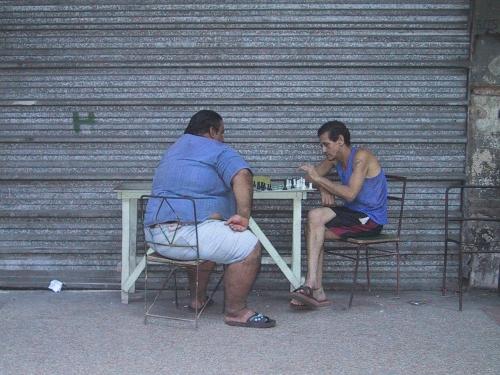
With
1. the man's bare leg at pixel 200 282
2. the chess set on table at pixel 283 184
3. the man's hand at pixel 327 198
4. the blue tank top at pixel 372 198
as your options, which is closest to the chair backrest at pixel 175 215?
the man's bare leg at pixel 200 282

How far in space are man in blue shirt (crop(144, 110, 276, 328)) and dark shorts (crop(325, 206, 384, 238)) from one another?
2.64ft

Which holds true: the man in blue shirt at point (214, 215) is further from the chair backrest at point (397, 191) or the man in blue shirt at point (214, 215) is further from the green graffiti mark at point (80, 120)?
the chair backrest at point (397, 191)

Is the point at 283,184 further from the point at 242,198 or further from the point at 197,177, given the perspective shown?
the point at 197,177

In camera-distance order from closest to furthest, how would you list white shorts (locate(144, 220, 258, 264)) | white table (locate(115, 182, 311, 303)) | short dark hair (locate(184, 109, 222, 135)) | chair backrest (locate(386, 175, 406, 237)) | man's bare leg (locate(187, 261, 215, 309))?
white shorts (locate(144, 220, 258, 264)), short dark hair (locate(184, 109, 222, 135)), man's bare leg (locate(187, 261, 215, 309)), white table (locate(115, 182, 311, 303)), chair backrest (locate(386, 175, 406, 237))

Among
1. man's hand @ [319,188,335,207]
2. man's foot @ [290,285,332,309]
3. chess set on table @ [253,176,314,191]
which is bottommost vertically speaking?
man's foot @ [290,285,332,309]

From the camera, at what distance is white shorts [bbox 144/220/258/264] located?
520cm

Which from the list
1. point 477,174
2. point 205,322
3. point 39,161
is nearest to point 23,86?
point 39,161

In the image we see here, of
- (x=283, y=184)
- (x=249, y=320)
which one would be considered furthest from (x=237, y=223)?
(x=283, y=184)

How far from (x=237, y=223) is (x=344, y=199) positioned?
3.47 feet

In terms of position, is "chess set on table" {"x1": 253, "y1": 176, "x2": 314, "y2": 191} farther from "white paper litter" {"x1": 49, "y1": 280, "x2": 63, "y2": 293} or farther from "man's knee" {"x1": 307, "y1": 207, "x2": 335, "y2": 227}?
"white paper litter" {"x1": 49, "y1": 280, "x2": 63, "y2": 293}

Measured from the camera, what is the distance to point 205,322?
214 inches

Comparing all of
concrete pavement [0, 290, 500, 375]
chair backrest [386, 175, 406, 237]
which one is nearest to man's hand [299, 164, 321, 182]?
chair backrest [386, 175, 406, 237]

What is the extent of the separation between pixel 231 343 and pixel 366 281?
6.14 feet

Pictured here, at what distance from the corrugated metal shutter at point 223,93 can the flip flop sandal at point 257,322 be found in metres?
1.13
